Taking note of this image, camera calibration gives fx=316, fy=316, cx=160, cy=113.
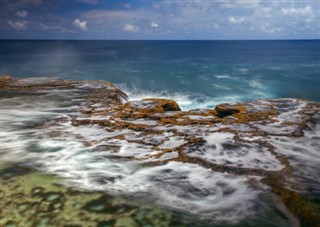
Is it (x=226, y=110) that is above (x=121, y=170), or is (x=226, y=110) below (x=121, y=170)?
above

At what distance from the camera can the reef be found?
8.20m

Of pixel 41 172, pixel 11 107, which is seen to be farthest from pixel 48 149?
pixel 11 107

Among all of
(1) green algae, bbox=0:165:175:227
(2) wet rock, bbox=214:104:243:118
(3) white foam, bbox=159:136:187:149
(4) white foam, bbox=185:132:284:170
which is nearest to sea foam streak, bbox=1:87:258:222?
(3) white foam, bbox=159:136:187:149

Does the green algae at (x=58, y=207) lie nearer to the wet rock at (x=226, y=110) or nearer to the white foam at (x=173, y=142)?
the white foam at (x=173, y=142)

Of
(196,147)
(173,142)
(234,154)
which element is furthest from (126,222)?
(173,142)

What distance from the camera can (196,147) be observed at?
1195 cm

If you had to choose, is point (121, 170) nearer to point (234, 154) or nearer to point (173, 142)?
point (173, 142)

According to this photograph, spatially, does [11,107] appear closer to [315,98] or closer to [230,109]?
[230,109]

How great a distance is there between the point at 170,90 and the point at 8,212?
3103 cm

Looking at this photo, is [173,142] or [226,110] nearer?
[173,142]

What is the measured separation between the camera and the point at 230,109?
57.8ft

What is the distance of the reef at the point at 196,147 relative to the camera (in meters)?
8.20

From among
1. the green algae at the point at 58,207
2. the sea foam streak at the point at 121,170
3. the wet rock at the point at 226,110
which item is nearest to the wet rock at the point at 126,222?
the green algae at the point at 58,207

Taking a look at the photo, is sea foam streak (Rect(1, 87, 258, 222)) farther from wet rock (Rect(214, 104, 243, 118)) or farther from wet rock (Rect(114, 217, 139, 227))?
wet rock (Rect(214, 104, 243, 118))
